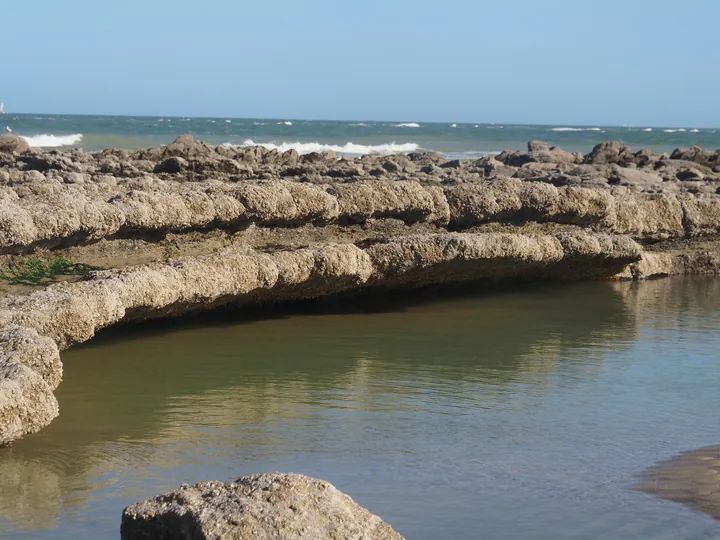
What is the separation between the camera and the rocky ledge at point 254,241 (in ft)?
20.4

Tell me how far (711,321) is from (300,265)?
3.95 meters

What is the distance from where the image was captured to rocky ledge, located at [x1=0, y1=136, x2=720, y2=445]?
6.22 meters

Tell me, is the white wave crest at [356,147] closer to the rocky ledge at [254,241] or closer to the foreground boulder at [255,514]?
the rocky ledge at [254,241]

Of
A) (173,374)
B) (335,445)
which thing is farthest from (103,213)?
(335,445)

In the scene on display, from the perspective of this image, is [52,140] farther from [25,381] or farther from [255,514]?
[255,514]

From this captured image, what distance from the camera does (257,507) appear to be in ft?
9.99

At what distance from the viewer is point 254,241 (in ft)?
27.4

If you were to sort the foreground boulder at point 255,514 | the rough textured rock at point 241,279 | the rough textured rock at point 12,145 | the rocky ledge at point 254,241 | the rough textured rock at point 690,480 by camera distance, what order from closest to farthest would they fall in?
the foreground boulder at point 255,514 → the rough textured rock at point 690,480 → the rough textured rock at point 241,279 → the rocky ledge at point 254,241 → the rough textured rock at point 12,145

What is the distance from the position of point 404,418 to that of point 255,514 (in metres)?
2.65

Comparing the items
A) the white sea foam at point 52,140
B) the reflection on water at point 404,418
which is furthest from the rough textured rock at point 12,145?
the white sea foam at point 52,140

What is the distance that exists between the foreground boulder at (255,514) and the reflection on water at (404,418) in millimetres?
755

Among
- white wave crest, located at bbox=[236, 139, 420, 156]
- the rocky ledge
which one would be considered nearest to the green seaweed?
the rocky ledge

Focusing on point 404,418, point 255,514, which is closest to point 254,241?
point 404,418

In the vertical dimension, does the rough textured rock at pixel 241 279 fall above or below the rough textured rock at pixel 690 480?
above
